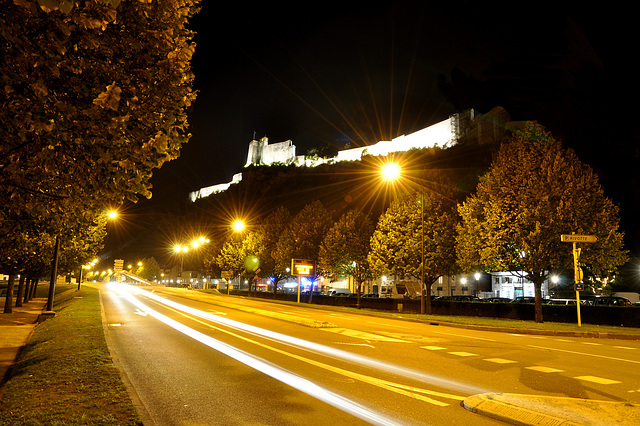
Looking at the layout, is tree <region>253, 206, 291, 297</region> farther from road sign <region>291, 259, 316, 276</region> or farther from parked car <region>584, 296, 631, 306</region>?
parked car <region>584, 296, 631, 306</region>

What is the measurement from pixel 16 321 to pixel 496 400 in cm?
2257

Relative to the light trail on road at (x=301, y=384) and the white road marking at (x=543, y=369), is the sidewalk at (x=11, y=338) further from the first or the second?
the white road marking at (x=543, y=369)

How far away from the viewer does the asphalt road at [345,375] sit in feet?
20.1

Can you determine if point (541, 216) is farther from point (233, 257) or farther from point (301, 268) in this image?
point (233, 257)

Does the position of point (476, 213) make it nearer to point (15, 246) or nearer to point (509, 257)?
point (509, 257)

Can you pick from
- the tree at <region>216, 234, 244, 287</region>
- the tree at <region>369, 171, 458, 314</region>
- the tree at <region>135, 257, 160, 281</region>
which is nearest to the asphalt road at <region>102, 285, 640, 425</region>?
the tree at <region>369, 171, 458, 314</region>

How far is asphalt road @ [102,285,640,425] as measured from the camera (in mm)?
6137

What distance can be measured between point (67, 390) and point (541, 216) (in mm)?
25600

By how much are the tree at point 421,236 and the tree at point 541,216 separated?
18.7 feet

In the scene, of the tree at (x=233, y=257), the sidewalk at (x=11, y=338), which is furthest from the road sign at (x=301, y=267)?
the sidewalk at (x=11, y=338)

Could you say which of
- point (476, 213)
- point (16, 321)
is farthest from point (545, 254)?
point (16, 321)

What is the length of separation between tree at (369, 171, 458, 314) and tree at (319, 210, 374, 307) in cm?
767

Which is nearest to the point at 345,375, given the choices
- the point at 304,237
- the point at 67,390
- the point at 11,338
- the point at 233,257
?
the point at 67,390

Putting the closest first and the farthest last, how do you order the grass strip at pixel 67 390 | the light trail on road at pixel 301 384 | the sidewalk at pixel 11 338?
the grass strip at pixel 67 390 → the light trail on road at pixel 301 384 → the sidewalk at pixel 11 338
